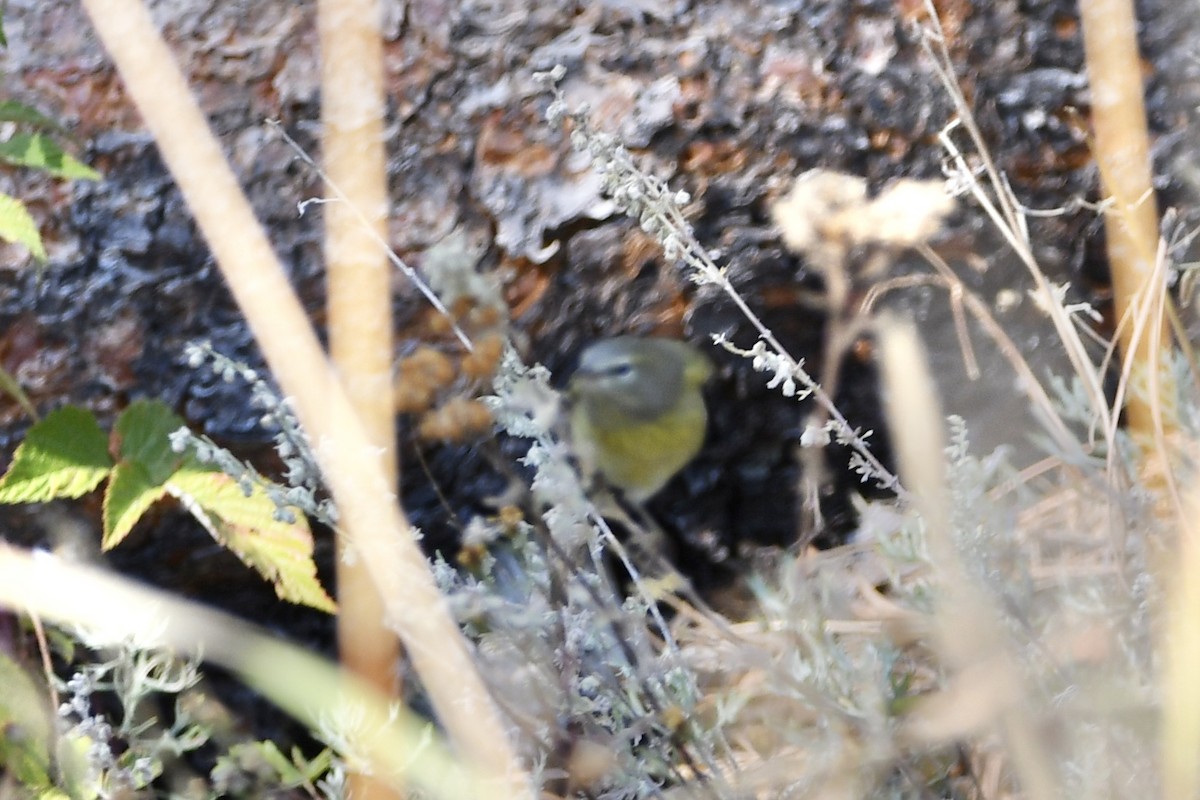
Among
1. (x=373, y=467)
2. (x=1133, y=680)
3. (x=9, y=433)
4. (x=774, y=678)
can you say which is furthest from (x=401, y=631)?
(x=9, y=433)

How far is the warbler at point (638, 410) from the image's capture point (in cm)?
181

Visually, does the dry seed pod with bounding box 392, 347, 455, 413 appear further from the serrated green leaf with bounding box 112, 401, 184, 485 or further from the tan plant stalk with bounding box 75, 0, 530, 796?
the serrated green leaf with bounding box 112, 401, 184, 485

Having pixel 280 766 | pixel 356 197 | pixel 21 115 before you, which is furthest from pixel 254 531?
pixel 21 115

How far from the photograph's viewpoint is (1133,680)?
1.10 m

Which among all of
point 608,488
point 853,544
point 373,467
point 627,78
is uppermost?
point 627,78

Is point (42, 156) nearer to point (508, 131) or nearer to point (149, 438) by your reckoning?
point (149, 438)

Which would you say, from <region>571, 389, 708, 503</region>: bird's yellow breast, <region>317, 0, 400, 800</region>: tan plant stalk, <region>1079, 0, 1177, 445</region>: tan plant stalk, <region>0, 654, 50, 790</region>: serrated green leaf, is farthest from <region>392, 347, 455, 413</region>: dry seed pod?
<region>1079, 0, 1177, 445</region>: tan plant stalk

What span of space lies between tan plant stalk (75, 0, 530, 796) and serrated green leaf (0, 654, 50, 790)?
57cm

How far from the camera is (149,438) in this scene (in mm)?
1623

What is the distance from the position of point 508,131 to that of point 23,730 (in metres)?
1.08

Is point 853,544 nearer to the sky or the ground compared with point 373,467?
nearer to the ground

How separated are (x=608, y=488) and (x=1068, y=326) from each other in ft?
2.85

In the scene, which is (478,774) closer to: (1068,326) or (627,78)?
(1068,326)

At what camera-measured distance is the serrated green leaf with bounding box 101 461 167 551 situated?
155 cm
